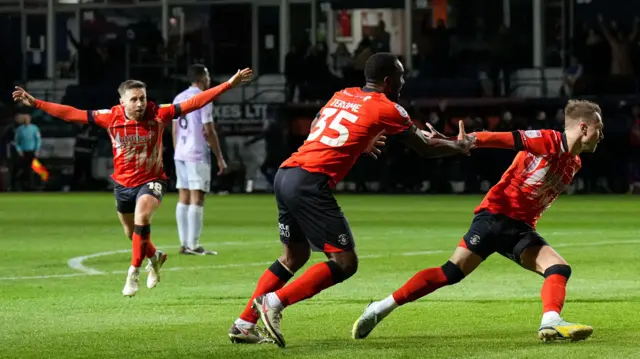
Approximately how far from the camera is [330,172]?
9.30 metres

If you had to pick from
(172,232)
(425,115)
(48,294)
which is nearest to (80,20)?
(425,115)

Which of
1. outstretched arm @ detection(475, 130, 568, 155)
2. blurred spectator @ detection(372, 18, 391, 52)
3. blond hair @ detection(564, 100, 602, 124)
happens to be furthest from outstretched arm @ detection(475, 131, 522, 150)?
blurred spectator @ detection(372, 18, 391, 52)

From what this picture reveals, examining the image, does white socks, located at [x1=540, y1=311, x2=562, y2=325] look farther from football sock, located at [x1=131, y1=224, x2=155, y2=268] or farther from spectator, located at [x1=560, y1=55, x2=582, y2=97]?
spectator, located at [x1=560, y1=55, x2=582, y2=97]

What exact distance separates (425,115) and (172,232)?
46.5 feet

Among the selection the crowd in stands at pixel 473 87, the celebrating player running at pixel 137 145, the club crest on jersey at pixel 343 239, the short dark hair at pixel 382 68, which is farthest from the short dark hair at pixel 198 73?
the crowd in stands at pixel 473 87

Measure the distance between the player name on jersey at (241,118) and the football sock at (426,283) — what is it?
28589mm

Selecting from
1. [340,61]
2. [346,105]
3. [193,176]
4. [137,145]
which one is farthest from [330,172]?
[340,61]

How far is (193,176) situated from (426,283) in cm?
905

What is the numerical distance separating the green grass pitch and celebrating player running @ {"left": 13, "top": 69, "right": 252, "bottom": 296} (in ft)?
2.13

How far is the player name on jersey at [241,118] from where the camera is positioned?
127ft

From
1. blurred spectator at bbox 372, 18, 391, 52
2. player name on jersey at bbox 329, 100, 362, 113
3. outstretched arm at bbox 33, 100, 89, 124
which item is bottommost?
outstretched arm at bbox 33, 100, 89, 124

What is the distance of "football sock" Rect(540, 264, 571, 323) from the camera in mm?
9531

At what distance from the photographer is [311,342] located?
959cm

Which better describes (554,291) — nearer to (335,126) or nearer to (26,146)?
(335,126)
